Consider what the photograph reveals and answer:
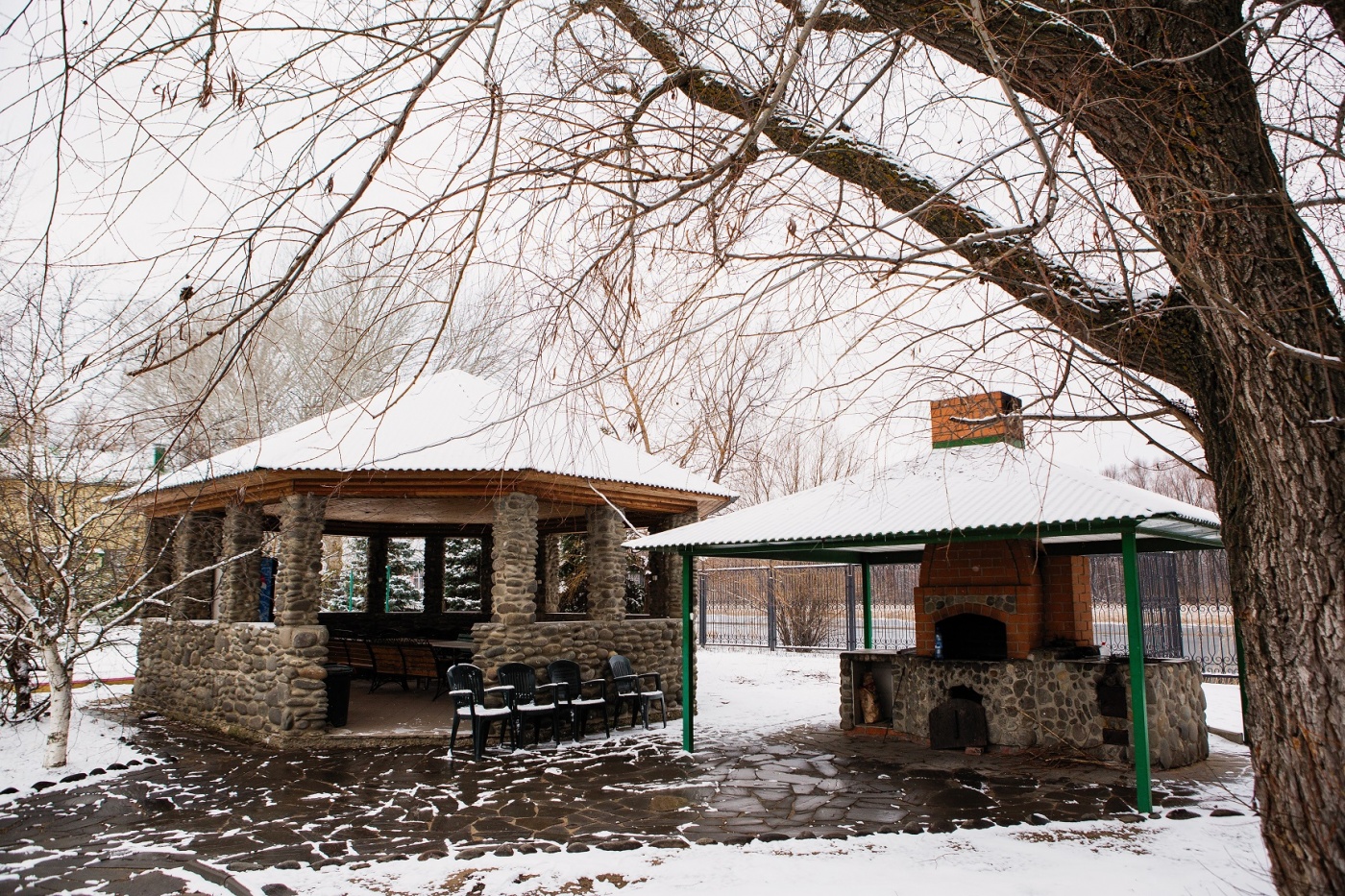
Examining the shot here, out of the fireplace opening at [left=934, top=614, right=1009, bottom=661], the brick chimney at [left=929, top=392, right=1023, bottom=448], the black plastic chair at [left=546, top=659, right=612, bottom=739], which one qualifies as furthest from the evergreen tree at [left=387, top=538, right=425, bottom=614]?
the brick chimney at [left=929, top=392, right=1023, bottom=448]

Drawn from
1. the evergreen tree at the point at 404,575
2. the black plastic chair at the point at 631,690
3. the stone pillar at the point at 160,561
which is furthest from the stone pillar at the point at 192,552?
the evergreen tree at the point at 404,575

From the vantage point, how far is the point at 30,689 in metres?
9.84

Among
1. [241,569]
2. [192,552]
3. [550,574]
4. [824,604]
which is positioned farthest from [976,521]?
[824,604]

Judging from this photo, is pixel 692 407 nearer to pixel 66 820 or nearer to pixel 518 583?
pixel 518 583

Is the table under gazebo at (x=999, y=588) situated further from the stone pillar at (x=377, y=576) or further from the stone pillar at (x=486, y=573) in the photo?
the stone pillar at (x=377, y=576)

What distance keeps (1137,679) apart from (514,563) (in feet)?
20.9

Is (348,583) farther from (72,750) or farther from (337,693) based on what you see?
(72,750)

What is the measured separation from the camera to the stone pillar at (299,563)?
32.2 feet

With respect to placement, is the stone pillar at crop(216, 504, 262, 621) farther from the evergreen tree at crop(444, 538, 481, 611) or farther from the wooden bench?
the evergreen tree at crop(444, 538, 481, 611)

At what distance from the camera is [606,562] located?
1130 centimetres

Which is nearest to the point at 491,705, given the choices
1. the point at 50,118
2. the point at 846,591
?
the point at 50,118

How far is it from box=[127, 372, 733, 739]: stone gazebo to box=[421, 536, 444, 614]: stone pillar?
3.28m

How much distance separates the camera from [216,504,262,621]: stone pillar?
35.4 feet

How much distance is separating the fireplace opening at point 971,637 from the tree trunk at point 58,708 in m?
8.86
